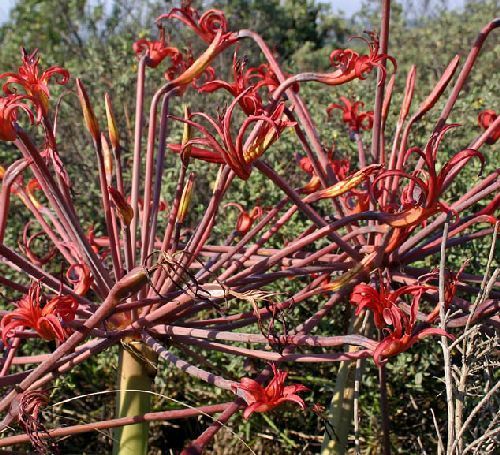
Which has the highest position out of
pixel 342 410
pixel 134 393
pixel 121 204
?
pixel 121 204

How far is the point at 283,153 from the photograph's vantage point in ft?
12.8

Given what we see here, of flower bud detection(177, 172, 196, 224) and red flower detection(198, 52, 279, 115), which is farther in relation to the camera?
flower bud detection(177, 172, 196, 224)

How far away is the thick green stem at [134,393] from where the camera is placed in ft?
5.82

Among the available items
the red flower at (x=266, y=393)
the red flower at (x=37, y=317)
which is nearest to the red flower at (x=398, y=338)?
the red flower at (x=266, y=393)

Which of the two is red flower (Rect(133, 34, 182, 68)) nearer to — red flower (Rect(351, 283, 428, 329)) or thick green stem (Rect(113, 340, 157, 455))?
thick green stem (Rect(113, 340, 157, 455))

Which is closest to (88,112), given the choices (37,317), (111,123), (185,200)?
(111,123)

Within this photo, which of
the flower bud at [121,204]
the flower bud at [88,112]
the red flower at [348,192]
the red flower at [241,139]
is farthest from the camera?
the red flower at [348,192]

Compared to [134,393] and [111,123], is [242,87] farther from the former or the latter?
[134,393]

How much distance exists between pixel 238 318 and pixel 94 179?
2652 millimetres

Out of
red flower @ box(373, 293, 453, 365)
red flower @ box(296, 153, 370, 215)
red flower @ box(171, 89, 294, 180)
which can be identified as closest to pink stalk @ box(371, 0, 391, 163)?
red flower @ box(296, 153, 370, 215)

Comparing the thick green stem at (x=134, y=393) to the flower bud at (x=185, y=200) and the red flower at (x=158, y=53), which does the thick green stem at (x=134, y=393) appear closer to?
the flower bud at (x=185, y=200)

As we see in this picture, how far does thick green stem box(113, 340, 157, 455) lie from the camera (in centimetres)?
177

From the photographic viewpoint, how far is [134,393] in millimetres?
1788

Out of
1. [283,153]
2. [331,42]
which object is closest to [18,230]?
[283,153]
